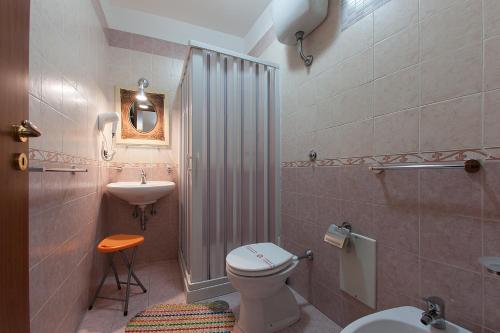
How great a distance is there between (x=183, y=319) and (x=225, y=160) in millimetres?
1126

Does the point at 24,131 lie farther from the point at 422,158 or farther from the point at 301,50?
the point at 301,50

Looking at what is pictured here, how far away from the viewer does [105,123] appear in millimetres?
1862

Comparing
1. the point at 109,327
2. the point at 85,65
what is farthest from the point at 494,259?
the point at 85,65

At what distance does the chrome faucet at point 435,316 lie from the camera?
808 millimetres

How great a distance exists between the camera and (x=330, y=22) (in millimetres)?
1453

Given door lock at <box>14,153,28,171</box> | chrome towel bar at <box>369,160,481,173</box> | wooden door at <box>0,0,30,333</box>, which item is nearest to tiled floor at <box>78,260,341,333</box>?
wooden door at <box>0,0,30,333</box>

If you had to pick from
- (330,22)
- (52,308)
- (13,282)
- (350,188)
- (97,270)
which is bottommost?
(97,270)

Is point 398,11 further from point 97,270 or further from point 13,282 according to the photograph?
point 97,270

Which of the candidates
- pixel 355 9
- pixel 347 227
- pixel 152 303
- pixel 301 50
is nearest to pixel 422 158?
pixel 347 227

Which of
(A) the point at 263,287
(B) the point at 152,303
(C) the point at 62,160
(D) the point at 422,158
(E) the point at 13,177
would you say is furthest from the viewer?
(B) the point at 152,303

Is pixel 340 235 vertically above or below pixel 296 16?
below

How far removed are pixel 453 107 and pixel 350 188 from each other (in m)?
0.60

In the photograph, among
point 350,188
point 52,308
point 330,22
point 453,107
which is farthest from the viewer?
point 330,22

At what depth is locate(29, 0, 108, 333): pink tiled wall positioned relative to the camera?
2.91 feet
